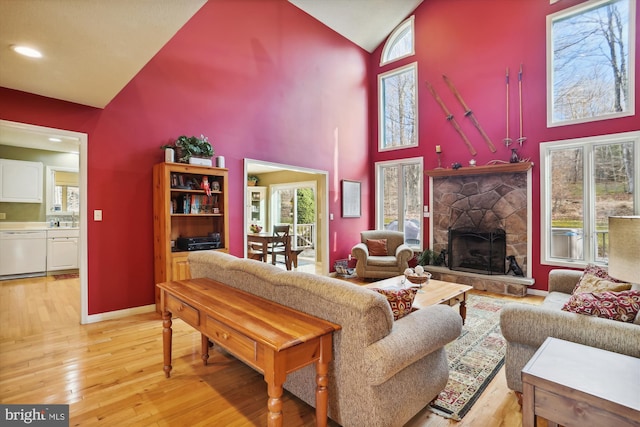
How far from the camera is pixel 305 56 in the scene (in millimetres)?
5562

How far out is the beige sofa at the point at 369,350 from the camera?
1475 millimetres

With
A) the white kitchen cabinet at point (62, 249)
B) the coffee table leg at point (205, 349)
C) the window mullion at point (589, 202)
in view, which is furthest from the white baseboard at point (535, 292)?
the white kitchen cabinet at point (62, 249)

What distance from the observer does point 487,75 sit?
17.4 feet

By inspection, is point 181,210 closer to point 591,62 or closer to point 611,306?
point 611,306

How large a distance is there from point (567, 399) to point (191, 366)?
2.43m

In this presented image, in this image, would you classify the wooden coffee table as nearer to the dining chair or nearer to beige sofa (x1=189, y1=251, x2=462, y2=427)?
beige sofa (x1=189, y1=251, x2=462, y2=427)

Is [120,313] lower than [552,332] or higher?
lower

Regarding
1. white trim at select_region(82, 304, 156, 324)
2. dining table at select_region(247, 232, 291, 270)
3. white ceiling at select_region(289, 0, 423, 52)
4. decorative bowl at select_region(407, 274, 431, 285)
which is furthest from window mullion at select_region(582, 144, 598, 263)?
white trim at select_region(82, 304, 156, 324)

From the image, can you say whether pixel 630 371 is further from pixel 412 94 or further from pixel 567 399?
pixel 412 94

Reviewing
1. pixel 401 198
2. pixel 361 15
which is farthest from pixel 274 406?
pixel 361 15

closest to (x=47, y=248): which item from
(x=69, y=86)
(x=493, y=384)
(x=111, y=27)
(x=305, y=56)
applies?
(x=69, y=86)

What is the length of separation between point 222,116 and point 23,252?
14.7ft

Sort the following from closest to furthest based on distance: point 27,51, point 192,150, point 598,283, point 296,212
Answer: point 27,51 < point 598,283 < point 192,150 < point 296,212

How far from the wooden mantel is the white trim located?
16.4 feet
